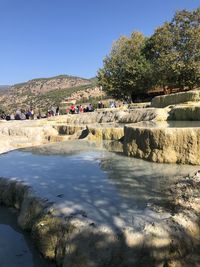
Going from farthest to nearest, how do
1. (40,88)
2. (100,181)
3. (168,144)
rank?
(40,88) → (168,144) → (100,181)

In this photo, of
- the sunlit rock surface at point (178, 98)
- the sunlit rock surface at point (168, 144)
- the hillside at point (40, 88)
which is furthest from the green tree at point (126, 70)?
the hillside at point (40, 88)

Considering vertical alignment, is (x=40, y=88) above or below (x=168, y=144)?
above

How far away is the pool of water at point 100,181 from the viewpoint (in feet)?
15.9

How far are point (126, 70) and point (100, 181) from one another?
29.8 m

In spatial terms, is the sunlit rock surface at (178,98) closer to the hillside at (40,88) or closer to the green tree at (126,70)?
the green tree at (126,70)

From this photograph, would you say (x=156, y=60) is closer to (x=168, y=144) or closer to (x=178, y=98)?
(x=178, y=98)

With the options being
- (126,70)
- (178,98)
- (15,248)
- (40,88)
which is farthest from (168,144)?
(40,88)

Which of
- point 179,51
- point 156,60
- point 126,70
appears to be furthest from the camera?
point 126,70

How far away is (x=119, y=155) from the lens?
29.6 feet

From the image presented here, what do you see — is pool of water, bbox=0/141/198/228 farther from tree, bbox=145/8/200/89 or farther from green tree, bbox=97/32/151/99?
green tree, bbox=97/32/151/99

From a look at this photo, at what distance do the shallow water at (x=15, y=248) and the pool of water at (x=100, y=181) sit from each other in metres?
0.67

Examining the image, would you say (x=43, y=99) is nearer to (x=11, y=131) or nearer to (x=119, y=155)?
(x=11, y=131)

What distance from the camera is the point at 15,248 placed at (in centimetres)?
521

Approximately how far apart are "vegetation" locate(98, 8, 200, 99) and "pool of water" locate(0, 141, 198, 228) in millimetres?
21062
